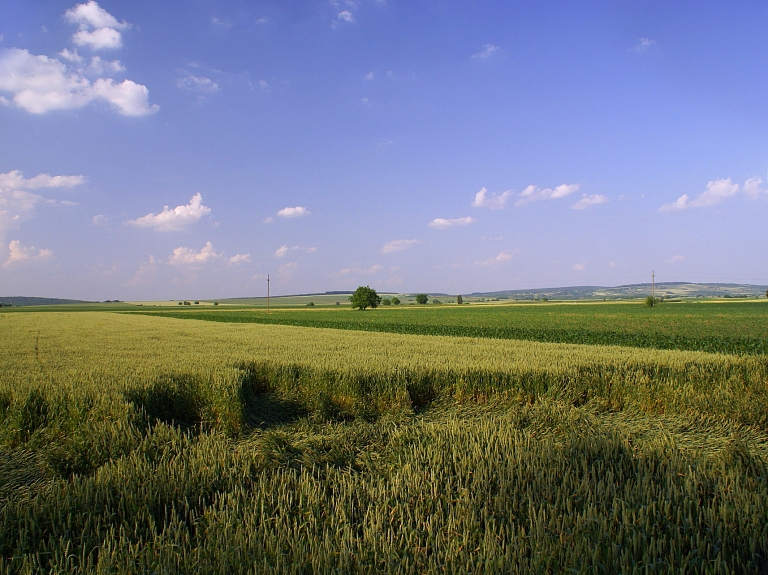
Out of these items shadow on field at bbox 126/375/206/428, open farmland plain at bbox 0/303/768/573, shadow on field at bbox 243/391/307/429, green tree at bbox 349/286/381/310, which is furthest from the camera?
green tree at bbox 349/286/381/310

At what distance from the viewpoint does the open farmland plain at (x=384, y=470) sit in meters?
3.09

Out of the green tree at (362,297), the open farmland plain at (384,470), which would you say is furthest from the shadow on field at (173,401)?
the green tree at (362,297)

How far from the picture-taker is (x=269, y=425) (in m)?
7.69

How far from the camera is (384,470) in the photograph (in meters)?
4.91

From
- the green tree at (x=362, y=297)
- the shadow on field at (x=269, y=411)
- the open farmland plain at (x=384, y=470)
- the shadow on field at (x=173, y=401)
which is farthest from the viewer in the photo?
the green tree at (x=362, y=297)

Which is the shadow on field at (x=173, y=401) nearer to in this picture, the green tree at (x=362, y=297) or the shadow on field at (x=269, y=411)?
the shadow on field at (x=269, y=411)

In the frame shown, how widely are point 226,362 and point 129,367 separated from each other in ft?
6.81

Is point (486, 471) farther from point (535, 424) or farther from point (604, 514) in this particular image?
point (535, 424)

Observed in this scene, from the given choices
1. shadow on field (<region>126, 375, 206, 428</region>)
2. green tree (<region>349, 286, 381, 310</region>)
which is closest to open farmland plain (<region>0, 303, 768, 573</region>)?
shadow on field (<region>126, 375, 206, 428</region>)

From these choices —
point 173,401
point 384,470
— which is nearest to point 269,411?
point 173,401

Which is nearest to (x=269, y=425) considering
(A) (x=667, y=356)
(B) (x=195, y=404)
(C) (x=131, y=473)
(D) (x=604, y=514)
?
(B) (x=195, y=404)

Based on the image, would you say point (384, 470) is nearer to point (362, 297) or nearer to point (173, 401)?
point (173, 401)

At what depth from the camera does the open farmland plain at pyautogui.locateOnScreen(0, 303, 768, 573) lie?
10.1 ft

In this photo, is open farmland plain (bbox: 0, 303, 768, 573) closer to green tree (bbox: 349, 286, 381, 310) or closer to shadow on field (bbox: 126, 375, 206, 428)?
shadow on field (bbox: 126, 375, 206, 428)
